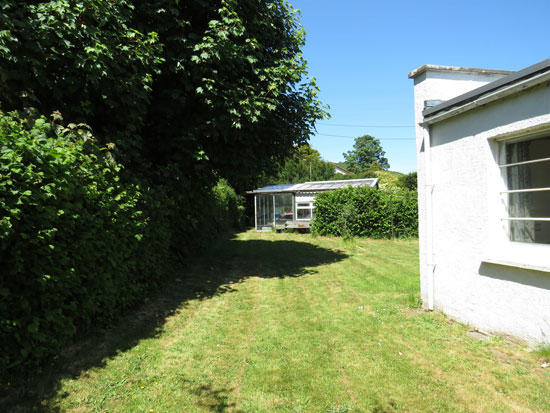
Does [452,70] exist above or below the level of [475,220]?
above

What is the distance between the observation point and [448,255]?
5492 mm

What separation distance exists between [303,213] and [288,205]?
1.34 m

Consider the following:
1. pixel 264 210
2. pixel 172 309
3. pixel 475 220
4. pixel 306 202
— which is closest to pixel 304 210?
pixel 306 202

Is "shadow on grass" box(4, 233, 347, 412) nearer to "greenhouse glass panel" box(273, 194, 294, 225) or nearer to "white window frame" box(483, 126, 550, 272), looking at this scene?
"white window frame" box(483, 126, 550, 272)

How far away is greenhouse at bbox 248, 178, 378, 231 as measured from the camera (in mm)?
23500

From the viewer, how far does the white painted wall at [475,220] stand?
4117 mm

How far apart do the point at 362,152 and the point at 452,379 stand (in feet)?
354

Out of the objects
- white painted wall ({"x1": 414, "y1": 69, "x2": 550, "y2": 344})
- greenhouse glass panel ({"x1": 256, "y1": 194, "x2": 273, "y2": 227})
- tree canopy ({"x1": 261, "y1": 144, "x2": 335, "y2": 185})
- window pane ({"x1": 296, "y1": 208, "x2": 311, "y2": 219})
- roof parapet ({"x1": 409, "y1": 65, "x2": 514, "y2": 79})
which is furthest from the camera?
tree canopy ({"x1": 261, "y1": 144, "x2": 335, "y2": 185})

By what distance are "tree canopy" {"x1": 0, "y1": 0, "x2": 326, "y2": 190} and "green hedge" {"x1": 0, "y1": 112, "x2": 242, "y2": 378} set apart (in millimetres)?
1247

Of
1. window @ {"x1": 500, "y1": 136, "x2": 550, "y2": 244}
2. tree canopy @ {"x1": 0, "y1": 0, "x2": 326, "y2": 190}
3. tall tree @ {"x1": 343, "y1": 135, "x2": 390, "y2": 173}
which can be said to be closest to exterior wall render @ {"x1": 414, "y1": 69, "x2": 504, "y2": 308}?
window @ {"x1": 500, "y1": 136, "x2": 550, "y2": 244}

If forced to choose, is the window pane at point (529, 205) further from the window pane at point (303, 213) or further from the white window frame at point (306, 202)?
the window pane at point (303, 213)

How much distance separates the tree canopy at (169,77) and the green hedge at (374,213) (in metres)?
9.02

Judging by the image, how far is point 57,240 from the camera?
12.5 feet

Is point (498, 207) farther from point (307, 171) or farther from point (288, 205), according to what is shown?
point (307, 171)
